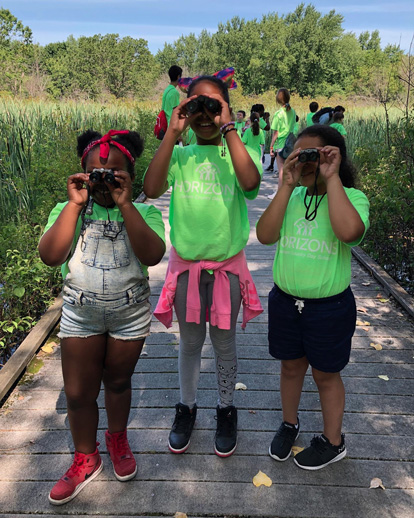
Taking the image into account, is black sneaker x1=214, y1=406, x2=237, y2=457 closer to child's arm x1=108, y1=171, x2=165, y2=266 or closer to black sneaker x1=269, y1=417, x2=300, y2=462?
black sneaker x1=269, y1=417, x2=300, y2=462

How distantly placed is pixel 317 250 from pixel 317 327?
1.15 feet

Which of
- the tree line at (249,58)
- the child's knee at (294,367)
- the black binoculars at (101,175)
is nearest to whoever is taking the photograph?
the black binoculars at (101,175)

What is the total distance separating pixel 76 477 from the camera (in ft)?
6.59

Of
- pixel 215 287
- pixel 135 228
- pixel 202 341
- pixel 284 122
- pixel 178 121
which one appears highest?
pixel 284 122

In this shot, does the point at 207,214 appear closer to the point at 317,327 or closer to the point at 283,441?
the point at 317,327

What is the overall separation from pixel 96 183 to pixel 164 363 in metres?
1.82

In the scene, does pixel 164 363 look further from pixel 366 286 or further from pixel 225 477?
pixel 366 286

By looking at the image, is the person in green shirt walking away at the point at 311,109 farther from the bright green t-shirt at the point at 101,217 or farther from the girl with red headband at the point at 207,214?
the bright green t-shirt at the point at 101,217

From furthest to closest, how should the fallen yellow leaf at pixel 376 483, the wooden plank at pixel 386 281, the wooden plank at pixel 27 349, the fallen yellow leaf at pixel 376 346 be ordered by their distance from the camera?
the wooden plank at pixel 386 281 → the fallen yellow leaf at pixel 376 346 → the wooden plank at pixel 27 349 → the fallen yellow leaf at pixel 376 483

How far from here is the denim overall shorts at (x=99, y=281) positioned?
1806 mm

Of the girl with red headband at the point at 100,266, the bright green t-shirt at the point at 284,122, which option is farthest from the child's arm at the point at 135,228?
the bright green t-shirt at the point at 284,122

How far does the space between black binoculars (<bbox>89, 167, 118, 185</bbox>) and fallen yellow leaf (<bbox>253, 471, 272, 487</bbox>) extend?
156cm

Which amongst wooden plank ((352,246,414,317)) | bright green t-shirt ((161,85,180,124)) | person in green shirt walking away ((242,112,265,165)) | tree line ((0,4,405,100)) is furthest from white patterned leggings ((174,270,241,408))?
tree line ((0,4,405,100))

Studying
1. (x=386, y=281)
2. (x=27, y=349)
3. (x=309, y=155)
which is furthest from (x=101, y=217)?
(x=386, y=281)
